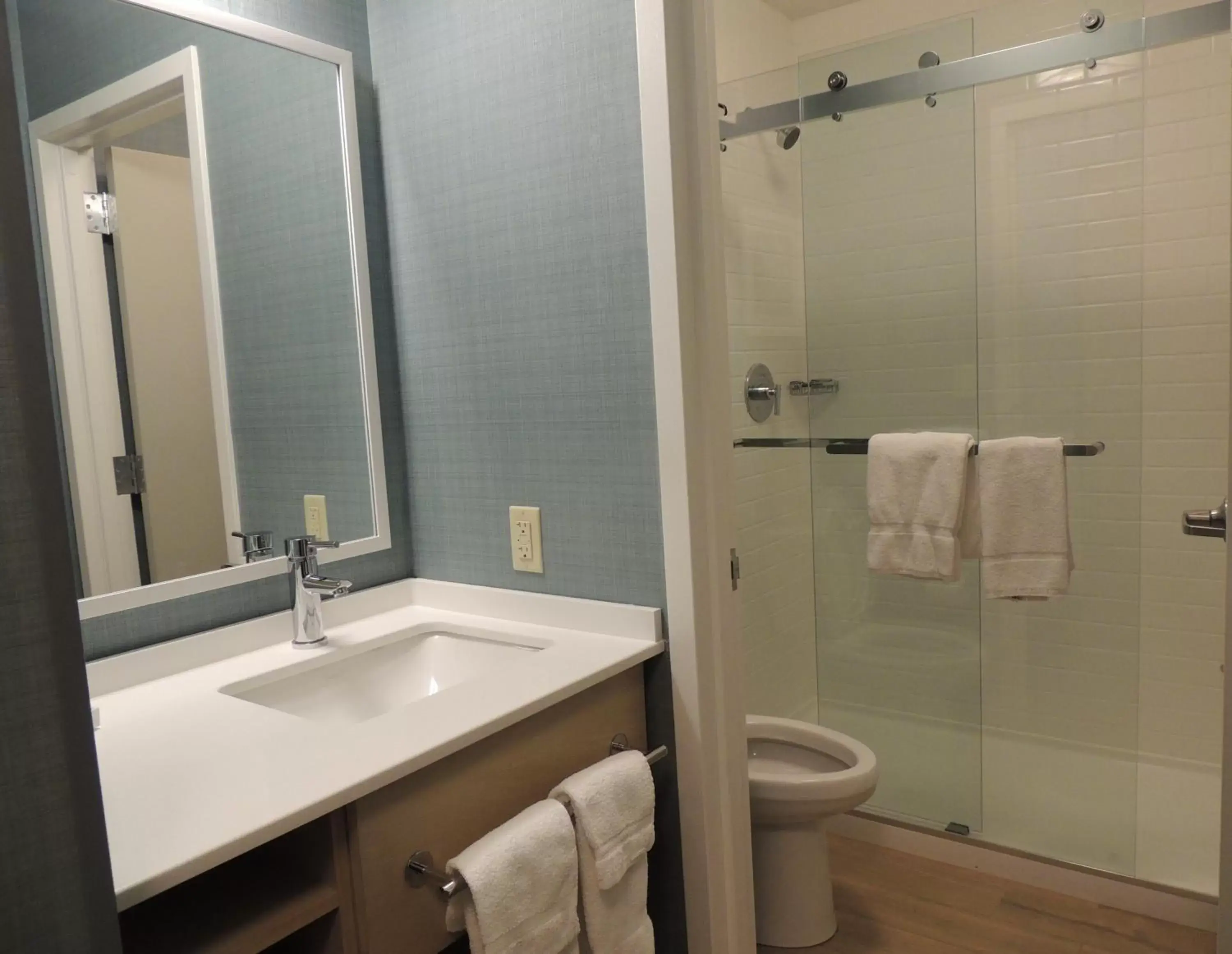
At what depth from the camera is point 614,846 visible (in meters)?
1.27

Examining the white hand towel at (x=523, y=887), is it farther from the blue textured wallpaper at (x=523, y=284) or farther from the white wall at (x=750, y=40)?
the white wall at (x=750, y=40)

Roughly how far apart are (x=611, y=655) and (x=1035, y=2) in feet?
6.63

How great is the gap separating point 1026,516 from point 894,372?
0.53 meters

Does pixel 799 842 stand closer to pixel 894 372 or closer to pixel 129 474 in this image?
pixel 894 372

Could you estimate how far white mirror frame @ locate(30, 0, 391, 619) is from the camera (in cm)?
136

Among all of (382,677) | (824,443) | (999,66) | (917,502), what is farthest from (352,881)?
(999,66)

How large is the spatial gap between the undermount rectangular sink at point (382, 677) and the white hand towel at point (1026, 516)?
1298 millimetres

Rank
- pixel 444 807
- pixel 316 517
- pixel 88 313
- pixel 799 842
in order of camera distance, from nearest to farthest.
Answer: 1. pixel 444 807
2. pixel 88 313
3. pixel 316 517
4. pixel 799 842

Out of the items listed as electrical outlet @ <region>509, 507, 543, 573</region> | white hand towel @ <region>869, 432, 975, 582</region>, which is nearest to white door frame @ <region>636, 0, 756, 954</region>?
electrical outlet @ <region>509, 507, 543, 573</region>

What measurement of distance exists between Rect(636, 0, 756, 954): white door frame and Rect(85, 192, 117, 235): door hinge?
84 centimetres

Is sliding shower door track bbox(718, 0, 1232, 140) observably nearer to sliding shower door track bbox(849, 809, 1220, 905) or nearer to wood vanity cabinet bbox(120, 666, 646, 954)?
wood vanity cabinet bbox(120, 666, 646, 954)

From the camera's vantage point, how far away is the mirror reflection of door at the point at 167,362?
4.78 ft

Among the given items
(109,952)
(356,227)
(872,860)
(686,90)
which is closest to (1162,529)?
(872,860)

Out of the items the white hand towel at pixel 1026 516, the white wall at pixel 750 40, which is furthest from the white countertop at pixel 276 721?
the white wall at pixel 750 40
